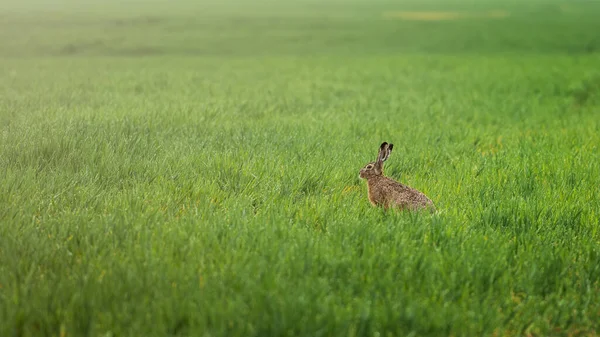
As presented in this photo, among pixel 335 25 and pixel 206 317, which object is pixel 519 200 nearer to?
pixel 206 317

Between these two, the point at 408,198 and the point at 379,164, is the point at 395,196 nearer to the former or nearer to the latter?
the point at 408,198

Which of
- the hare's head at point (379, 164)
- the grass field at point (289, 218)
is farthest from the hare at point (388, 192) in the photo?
the grass field at point (289, 218)

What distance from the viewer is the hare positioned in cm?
446

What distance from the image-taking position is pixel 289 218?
4.35 m

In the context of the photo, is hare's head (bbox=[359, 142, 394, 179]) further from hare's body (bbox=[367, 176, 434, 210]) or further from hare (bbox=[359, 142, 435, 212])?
hare's body (bbox=[367, 176, 434, 210])

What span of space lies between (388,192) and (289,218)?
2.57 ft

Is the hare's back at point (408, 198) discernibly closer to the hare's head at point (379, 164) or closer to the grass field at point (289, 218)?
the grass field at point (289, 218)

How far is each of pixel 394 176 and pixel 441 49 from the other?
24.0 meters

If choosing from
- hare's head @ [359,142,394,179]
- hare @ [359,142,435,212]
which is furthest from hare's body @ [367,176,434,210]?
hare's head @ [359,142,394,179]

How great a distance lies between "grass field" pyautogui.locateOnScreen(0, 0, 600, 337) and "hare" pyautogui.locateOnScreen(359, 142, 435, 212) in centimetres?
12

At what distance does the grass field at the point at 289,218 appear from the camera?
2951mm

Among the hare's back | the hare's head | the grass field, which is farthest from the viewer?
the hare's head

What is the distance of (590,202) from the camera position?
198 inches

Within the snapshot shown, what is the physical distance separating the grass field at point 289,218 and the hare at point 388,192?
0.12 m
